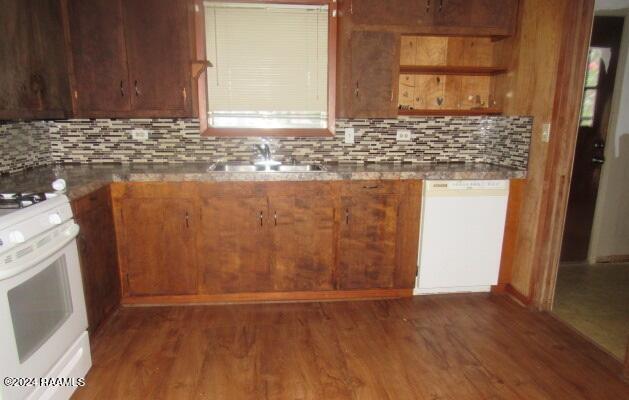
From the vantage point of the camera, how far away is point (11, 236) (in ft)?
4.59

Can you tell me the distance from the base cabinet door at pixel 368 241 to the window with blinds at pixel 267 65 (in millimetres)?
804

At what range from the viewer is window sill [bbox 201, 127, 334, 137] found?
2.94 meters

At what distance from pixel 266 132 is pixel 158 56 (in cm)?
88

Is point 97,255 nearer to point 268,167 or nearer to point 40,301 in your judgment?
point 40,301

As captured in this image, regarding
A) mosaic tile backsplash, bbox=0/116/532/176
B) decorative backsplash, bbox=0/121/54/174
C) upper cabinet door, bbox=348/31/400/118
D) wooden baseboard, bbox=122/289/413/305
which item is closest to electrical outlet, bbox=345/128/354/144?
mosaic tile backsplash, bbox=0/116/532/176

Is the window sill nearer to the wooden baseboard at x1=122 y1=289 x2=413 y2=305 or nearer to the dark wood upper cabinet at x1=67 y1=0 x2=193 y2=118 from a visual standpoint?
the dark wood upper cabinet at x1=67 y1=0 x2=193 y2=118

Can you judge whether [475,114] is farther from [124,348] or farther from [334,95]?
[124,348]

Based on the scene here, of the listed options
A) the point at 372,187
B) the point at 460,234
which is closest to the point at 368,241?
the point at 372,187

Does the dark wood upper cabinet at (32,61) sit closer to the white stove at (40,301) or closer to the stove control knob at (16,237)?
the white stove at (40,301)

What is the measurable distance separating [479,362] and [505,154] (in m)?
1.59

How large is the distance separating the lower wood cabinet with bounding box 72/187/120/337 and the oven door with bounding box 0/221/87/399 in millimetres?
291

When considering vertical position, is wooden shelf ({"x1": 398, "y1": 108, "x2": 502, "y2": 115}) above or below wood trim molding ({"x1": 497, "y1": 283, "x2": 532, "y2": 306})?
above

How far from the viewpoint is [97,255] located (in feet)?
7.52

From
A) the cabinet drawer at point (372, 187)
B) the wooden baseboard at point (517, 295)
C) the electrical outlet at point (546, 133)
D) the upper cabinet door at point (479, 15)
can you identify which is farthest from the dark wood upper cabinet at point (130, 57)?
the wooden baseboard at point (517, 295)
